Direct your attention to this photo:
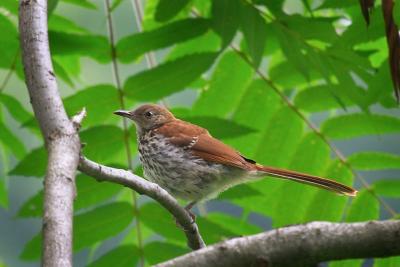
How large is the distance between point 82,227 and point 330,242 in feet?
7.40

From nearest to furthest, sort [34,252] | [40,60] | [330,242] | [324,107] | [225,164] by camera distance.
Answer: [330,242] → [40,60] → [34,252] → [225,164] → [324,107]

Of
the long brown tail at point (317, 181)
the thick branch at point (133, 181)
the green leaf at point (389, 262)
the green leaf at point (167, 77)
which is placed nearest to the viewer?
the thick branch at point (133, 181)

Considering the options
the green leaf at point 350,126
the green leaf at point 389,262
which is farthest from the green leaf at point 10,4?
the green leaf at point 389,262

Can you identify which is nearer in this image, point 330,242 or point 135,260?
point 330,242

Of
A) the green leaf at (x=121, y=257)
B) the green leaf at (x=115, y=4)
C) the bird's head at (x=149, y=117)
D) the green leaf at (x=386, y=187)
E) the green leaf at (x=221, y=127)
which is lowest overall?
the green leaf at (x=121, y=257)

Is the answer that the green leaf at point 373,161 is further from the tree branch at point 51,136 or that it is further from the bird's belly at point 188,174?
the tree branch at point 51,136

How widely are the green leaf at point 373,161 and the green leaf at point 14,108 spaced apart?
5.74ft

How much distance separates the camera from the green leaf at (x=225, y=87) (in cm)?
430

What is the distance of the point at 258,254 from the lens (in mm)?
1765

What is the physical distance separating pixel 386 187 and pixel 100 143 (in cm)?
148

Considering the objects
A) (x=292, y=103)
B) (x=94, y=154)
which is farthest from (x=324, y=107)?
(x=94, y=154)

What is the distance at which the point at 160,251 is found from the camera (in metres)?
3.77

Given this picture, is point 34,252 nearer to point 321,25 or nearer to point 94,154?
point 94,154

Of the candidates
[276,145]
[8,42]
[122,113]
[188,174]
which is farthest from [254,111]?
[8,42]
